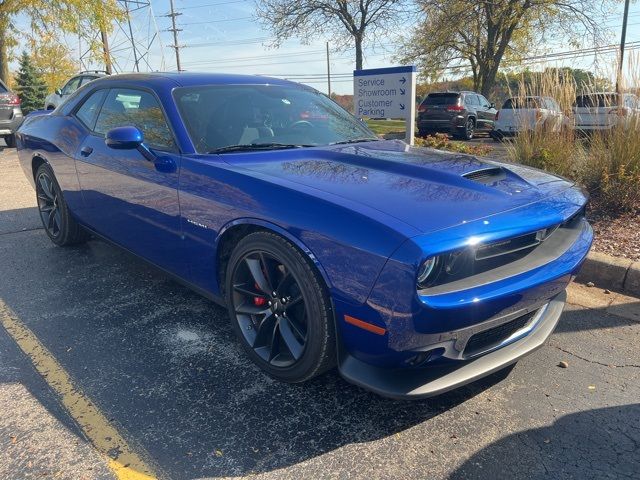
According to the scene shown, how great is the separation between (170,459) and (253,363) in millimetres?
799

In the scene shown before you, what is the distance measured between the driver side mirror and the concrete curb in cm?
338

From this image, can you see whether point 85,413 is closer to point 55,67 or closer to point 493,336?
point 493,336

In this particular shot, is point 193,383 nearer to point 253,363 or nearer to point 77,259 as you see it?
point 253,363

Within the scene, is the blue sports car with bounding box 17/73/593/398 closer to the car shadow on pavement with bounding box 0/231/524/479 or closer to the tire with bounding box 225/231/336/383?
the tire with bounding box 225/231/336/383

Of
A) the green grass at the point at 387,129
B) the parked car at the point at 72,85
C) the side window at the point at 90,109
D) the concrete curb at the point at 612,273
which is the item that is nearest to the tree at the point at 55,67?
the parked car at the point at 72,85

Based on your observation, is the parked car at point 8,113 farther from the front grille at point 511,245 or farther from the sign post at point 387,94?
the front grille at point 511,245

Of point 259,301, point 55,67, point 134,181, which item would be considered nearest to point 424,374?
point 259,301

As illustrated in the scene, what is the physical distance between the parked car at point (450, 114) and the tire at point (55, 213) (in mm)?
→ 14008

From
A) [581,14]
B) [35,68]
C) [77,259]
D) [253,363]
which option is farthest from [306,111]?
[35,68]

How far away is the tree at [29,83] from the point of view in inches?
919

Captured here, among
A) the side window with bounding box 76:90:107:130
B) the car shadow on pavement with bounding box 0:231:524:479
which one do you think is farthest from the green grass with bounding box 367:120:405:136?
the car shadow on pavement with bounding box 0:231:524:479

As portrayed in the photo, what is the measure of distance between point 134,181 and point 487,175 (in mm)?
2217

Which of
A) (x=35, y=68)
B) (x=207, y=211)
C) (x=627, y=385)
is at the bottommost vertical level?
(x=627, y=385)

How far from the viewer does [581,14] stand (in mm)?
21203
